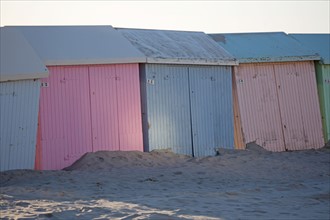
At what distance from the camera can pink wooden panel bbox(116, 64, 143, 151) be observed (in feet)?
46.4

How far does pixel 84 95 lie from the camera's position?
13.6m

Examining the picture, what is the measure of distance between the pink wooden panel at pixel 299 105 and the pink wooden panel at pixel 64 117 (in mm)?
6264

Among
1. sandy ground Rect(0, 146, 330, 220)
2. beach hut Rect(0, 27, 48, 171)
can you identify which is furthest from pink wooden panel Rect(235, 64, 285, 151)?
beach hut Rect(0, 27, 48, 171)

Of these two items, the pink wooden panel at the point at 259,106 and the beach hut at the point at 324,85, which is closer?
the pink wooden panel at the point at 259,106

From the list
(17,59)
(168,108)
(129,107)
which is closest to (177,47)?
(168,108)

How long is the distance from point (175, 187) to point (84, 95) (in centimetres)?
423

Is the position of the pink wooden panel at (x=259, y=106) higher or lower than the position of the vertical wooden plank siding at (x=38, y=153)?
higher

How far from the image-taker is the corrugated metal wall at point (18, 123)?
12.0m

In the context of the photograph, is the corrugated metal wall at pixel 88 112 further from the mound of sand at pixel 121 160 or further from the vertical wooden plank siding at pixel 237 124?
the vertical wooden plank siding at pixel 237 124

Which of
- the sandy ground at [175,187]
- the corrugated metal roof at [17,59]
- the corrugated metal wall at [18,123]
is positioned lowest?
the sandy ground at [175,187]

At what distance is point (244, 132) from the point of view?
1617 centimetres

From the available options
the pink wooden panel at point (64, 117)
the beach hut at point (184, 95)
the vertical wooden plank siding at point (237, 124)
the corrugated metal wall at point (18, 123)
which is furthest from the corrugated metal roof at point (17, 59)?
the vertical wooden plank siding at point (237, 124)

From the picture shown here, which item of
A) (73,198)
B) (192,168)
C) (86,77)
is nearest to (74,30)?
(86,77)

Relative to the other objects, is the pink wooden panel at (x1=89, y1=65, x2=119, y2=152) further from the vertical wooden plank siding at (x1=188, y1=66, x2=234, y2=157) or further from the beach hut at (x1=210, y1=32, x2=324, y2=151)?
the beach hut at (x1=210, y1=32, x2=324, y2=151)
